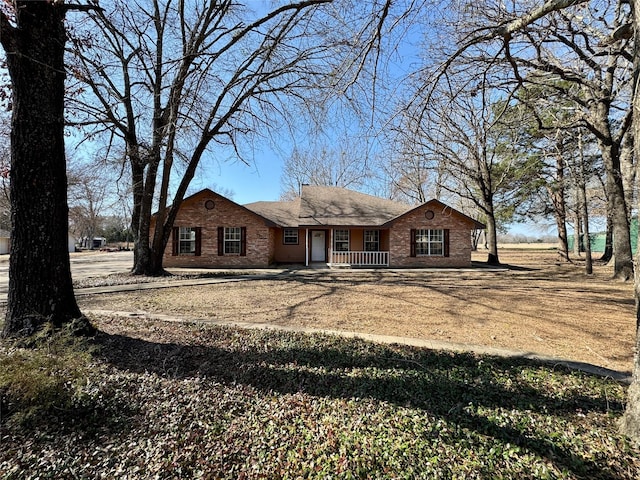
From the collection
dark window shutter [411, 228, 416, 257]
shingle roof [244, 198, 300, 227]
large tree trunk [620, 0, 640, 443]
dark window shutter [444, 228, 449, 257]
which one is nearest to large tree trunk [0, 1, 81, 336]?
large tree trunk [620, 0, 640, 443]

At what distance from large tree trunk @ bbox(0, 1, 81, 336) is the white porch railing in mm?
14098

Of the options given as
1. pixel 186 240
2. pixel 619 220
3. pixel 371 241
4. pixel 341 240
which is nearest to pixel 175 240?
pixel 186 240

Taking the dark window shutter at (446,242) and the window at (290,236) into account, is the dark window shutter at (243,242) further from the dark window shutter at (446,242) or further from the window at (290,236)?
the dark window shutter at (446,242)

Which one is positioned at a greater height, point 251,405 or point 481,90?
point 481,90

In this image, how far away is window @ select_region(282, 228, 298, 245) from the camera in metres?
19.2

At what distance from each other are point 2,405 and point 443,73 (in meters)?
6.79

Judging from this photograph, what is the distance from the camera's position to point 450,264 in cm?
1714

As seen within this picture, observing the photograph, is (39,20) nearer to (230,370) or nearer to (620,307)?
(230,370)

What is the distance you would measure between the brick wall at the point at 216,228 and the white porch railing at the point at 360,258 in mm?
4048

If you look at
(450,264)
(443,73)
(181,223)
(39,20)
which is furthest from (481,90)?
(181,223)

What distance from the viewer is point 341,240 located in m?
18.2

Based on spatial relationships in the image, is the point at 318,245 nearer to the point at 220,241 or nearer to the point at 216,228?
the point at 220,241

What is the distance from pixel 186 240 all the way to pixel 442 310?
47.6ft

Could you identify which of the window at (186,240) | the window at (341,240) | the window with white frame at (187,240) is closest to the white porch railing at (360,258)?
the window at (341,240)
